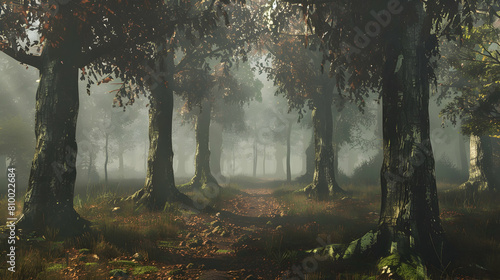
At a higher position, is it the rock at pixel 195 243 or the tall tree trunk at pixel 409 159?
the tall tree trunk at pixel 409 159

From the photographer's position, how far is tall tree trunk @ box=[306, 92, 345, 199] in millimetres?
14375

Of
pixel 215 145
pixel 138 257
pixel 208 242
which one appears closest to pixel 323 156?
pixel 208 242

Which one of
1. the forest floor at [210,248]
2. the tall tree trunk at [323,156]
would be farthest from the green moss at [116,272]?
the tall tree trunk at [323,156]

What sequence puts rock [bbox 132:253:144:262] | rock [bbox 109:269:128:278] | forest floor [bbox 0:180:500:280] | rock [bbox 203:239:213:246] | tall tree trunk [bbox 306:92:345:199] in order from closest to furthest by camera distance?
1. rock [bbox 109:269:128:278]
2. forest floor [bbox 0:180:500:280]
3. rock [bbox 132:253:144:262]
4. rock [bbox 203:239:213:246]
5. tall tree trunk [bbox 306:92:345:199]

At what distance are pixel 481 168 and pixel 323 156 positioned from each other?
25.2ft

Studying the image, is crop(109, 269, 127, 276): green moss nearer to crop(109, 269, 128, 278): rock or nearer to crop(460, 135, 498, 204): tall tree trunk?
crop(109, 269, 128, 278): rock

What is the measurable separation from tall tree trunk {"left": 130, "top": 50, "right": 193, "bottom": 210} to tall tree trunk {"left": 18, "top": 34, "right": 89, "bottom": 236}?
3724mm

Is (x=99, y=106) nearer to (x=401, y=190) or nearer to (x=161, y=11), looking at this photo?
(x=161, y=11)

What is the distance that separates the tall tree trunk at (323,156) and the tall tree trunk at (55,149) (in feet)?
34.8

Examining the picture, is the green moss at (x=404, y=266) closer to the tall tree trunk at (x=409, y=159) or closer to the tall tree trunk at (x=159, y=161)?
the tall tree trunk at (x=409, y=159)

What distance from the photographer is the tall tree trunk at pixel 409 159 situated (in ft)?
17.0

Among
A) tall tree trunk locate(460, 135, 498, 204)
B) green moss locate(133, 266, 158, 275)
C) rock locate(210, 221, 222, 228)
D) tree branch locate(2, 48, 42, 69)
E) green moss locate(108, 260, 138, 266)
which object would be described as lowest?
rock locate(210, 221, 222, 228)

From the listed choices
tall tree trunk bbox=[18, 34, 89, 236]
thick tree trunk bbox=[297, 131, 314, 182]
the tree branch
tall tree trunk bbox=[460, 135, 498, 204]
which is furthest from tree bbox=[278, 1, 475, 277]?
thick tree trunk bbox=[297, 131, 314, 182]

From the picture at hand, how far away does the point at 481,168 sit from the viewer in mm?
14008
